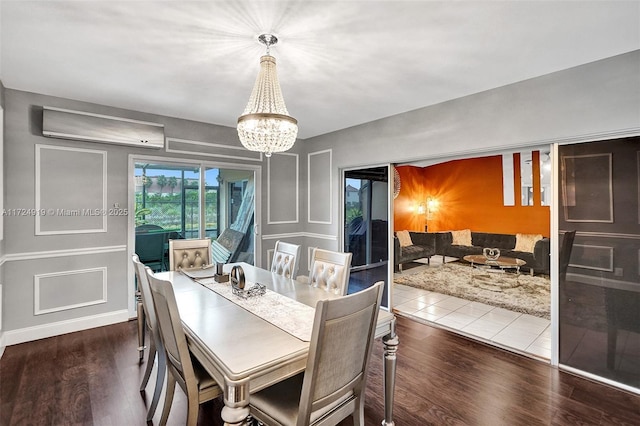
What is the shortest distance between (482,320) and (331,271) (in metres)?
2.30

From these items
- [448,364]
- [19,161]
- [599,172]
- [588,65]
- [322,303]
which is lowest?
[448,364]

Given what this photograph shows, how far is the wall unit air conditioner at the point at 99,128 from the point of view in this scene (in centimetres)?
316

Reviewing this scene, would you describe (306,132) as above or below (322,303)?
above

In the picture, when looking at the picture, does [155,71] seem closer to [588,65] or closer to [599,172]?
[588,65]

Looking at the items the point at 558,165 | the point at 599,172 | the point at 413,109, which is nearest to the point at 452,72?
the point at 413,109

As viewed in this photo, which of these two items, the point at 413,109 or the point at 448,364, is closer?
the point at 448,364

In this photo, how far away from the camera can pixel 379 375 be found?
247 centimetres

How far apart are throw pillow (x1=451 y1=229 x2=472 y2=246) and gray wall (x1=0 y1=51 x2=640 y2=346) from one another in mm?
3834

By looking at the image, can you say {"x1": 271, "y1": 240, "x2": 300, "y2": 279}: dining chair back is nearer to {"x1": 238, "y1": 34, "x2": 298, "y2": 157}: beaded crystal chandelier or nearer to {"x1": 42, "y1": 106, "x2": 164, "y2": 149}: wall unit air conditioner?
{"x1": 238, "y1": 34, "x2": 298, "y2": 157}: beaded crystal chandelier

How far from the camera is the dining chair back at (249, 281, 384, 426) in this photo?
1.24 metres

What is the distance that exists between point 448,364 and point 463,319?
116 centimetres

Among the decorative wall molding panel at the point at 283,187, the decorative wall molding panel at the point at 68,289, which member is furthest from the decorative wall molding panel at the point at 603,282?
the decorative wall molding panel at the point at 68,289

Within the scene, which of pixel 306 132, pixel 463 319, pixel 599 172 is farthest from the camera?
pixel 306 132

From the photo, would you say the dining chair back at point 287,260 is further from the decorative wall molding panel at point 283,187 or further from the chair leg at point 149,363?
the decorative wall molding panel at point 283,187
